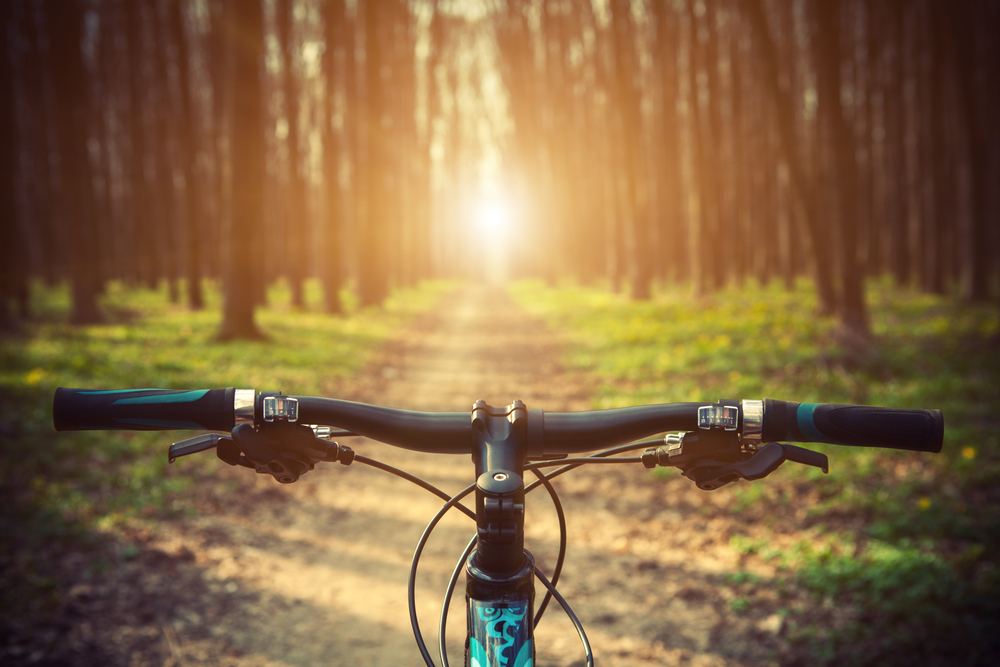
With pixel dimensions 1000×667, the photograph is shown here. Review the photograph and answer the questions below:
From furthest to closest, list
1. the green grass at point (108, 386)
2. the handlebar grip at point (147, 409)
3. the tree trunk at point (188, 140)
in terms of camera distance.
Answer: the tree trunk at point (188, 140) → the green grass at point (108, 386) → the handlebar grip at point (147, 409)

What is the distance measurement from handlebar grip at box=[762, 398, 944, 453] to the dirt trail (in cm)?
252

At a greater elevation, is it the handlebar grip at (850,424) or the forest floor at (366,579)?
the handlebar grip at (850,424)

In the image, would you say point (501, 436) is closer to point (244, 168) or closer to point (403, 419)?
point (403, 419)

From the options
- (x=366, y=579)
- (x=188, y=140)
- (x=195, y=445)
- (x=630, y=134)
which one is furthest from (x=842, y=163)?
(x=188, y=140)

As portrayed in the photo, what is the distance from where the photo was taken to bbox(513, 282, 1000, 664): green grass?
330 centimetres

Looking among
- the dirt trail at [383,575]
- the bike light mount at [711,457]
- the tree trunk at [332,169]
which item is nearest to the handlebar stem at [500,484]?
the bike light mount at [711,457]

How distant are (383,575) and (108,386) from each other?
20.5 ft

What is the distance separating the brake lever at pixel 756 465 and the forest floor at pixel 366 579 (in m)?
2.42

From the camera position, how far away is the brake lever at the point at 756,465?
1.15m

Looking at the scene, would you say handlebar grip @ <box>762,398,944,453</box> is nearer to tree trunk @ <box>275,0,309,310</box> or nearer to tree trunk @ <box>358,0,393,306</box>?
tree trunk @ <box>275,0,309,310</box>

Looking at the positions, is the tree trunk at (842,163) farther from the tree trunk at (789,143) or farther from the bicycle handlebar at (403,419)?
the bicycle handlebar at (403,419)

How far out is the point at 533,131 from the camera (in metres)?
37.1

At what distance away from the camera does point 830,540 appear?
167 inches

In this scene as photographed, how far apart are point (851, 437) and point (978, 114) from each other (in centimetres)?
1746
